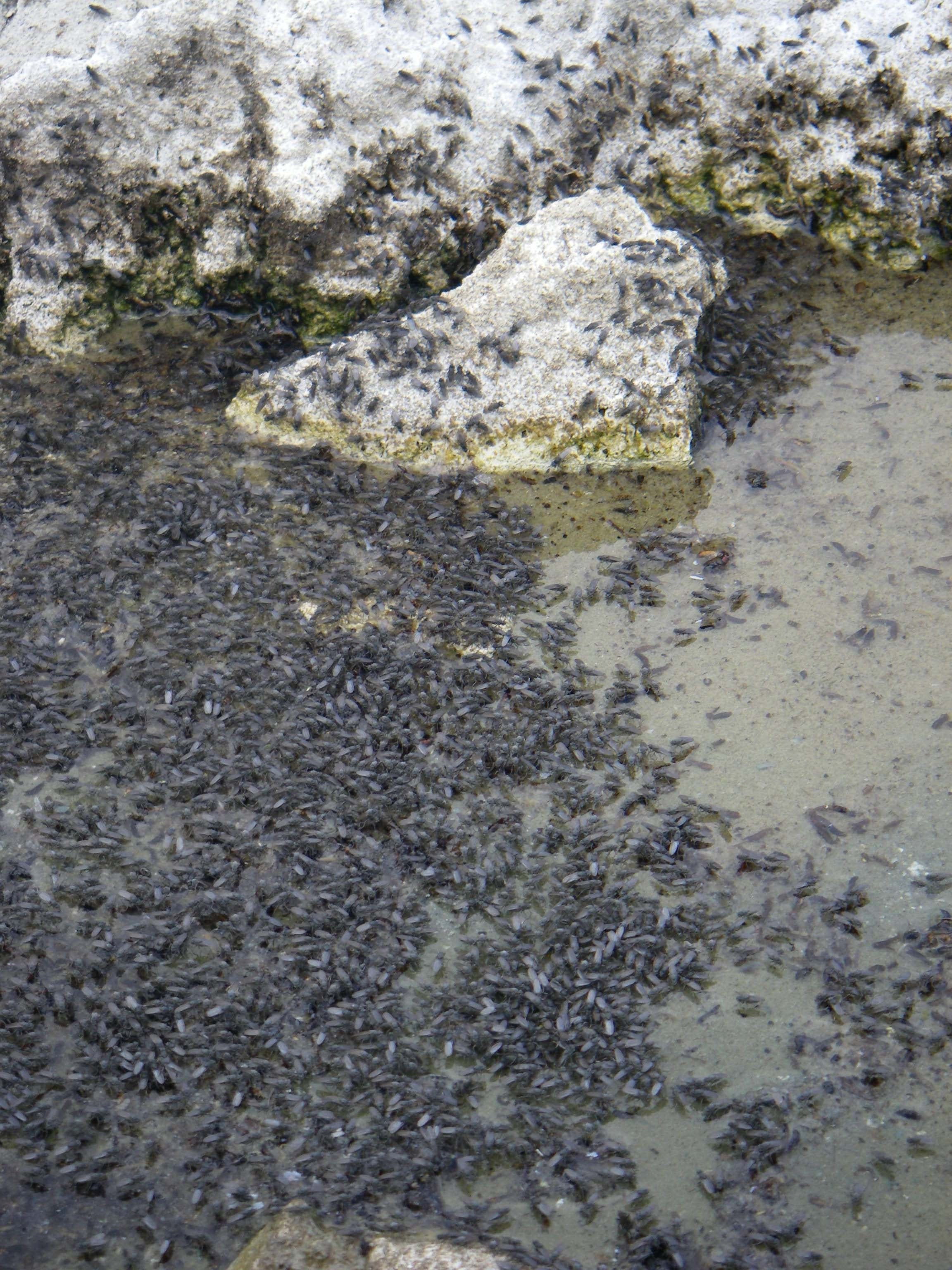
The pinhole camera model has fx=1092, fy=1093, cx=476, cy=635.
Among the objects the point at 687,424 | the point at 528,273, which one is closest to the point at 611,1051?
the point at 687,424

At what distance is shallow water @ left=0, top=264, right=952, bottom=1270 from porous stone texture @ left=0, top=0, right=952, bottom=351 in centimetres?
120

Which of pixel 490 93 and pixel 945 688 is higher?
pixel 490 93

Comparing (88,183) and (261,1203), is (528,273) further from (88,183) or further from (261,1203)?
(261,1203)

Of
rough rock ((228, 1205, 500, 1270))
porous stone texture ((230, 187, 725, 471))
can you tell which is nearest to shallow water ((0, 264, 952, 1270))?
rough rock ((228, 1205, 500, 1270))

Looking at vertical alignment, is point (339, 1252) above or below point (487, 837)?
below

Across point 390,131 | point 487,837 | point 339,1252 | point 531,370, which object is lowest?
point 339,1252

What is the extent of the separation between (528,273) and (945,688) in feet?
15.2

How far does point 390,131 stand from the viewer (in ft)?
30.3

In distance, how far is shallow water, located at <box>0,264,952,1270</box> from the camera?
5.42 m

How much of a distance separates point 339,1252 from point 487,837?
2.39 metres

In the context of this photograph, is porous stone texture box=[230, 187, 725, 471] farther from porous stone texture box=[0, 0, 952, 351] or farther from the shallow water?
porous stone texture box=[0, 0, 952, 351]

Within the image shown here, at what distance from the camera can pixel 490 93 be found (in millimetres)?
9461

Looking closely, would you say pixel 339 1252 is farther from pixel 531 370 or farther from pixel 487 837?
pixel 531 370

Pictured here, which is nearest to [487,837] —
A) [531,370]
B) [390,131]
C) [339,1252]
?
[339,1252]
